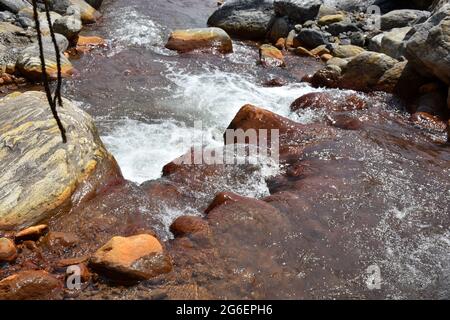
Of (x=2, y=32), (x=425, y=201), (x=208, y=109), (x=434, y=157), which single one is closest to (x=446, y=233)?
(x=425, y=201)

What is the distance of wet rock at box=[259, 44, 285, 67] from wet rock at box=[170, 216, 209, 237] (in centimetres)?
753

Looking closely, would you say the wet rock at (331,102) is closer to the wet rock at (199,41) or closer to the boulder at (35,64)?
the wet rock at (199,41)

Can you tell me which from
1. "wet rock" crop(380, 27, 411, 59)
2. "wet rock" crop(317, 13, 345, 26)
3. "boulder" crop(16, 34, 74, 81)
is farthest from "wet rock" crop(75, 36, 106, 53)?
"wet rock" crop(380, 27, 411, 59)

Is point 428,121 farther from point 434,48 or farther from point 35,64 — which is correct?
point 35,64

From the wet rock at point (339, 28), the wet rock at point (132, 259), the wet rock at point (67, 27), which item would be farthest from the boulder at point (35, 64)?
the wet rock at point (339, 28)

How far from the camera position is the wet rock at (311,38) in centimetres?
1297

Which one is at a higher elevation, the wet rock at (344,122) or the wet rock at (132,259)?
the wet rock at (132,259)

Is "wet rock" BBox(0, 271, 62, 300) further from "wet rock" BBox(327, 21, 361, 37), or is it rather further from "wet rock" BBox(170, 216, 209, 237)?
"wet rock" BBox(327, 21, 361, 37)

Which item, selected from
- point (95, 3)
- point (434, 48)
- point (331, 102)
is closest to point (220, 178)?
point (331, 102)

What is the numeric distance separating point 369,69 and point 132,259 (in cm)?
739

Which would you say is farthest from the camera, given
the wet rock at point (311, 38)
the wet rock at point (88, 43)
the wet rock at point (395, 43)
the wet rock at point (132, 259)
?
the wet rock at point (311, 38)

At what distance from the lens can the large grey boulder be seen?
8.23 meters
